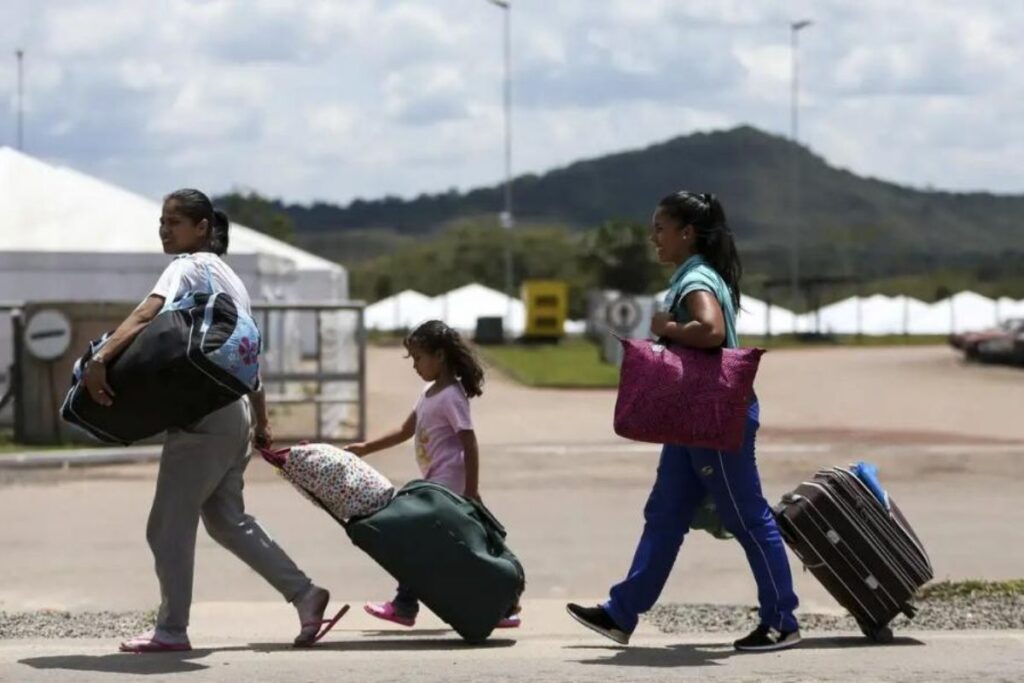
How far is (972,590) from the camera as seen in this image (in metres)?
10.3

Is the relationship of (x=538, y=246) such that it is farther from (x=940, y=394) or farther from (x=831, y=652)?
(x=831, y=652)

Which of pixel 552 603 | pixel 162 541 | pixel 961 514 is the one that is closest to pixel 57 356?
pixel 961 514

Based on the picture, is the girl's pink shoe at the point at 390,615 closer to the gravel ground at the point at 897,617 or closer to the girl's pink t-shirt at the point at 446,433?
the girl's pink t-shirt at the point at 446,433

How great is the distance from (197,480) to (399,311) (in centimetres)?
8687

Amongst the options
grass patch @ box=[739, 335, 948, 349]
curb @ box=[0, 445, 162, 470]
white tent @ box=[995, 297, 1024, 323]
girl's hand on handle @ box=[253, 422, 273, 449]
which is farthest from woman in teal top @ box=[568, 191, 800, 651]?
white tent @ box=[995, 297, 1024, 323]

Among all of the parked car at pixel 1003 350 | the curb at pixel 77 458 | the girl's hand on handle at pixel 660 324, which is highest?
the girl's hand on handle at pixel 660 324

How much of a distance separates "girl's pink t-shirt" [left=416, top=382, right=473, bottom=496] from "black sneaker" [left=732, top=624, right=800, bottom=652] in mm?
1369

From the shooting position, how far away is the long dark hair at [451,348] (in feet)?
28.5

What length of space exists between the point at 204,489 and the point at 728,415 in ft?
6.59

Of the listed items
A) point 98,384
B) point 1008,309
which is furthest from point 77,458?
point 1008,309

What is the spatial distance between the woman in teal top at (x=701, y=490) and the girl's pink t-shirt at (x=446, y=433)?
2.73 feet

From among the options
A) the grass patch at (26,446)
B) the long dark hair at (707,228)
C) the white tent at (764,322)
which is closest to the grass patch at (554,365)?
the grass patch at (26,446)

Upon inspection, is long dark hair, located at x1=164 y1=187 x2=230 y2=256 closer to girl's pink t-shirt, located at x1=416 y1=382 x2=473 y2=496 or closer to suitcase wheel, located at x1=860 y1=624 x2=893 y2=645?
girl's pink t-shirt, located at x1=416 y1=382 x2=473 y2=496

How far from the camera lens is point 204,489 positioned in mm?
7957
